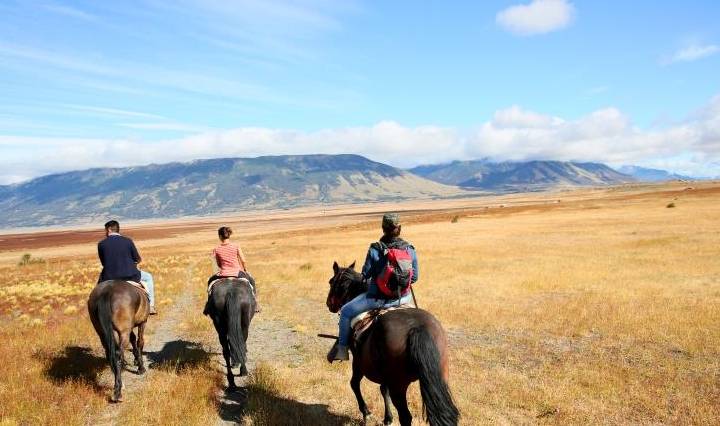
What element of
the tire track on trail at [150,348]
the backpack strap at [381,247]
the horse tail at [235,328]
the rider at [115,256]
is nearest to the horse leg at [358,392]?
the backpack strap at [381,247]

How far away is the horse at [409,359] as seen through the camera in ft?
20.7

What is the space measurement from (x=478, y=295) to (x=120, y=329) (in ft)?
47.1

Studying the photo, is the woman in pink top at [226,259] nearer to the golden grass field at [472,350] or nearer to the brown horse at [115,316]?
the brown horse at [115,316]

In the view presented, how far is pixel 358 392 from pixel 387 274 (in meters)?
2.50

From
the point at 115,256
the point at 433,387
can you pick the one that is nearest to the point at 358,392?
the point at 433,387

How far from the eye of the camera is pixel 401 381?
684cm

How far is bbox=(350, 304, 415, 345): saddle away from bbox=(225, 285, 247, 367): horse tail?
3.55 meters

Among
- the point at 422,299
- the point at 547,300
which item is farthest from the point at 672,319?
the point at 422,299

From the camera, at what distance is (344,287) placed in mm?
9234

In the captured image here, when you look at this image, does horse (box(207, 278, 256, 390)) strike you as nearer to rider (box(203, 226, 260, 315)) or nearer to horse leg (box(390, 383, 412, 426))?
rider (box(203, 226, 260, 315))

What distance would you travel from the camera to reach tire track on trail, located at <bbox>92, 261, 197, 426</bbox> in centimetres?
949

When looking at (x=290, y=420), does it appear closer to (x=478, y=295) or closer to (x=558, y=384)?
(x=558, y=384)

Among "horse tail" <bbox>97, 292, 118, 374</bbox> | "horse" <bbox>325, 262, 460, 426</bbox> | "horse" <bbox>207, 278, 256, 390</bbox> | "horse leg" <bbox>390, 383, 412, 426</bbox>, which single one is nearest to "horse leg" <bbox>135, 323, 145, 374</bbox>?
"horse tail" <bbox>97, 292, 118, 374</bbox>

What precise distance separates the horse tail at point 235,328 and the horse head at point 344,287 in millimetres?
2313
